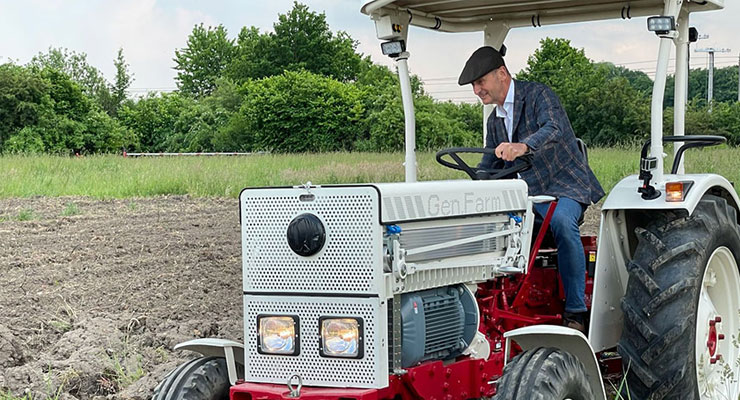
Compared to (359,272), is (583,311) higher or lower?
lower

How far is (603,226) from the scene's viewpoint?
472 cm

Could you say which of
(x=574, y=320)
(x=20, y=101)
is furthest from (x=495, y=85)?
(x=20, y=101)

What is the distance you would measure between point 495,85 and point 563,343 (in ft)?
5.39

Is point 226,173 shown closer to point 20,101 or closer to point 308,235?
point 308,235

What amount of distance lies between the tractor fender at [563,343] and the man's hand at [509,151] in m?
0.93

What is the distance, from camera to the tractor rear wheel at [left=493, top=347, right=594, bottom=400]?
3457mm

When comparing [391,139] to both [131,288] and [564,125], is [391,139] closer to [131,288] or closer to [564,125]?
[131,288]

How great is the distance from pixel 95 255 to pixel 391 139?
78.9ft

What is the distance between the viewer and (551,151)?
488cm

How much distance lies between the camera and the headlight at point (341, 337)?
11.3 feet

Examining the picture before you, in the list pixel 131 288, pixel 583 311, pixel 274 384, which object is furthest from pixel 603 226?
pixel 131 288

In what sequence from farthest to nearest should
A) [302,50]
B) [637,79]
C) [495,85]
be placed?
[302,50] < [637,79] < [495,85]

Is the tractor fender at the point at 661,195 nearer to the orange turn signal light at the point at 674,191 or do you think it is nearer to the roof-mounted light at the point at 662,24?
the orange turn signal light at the point at 674,191

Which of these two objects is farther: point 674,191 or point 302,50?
point 302,50
